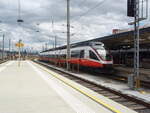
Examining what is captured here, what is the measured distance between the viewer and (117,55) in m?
41.5

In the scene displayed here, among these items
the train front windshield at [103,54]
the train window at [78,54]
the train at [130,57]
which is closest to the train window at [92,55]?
the train front windshield at [103,54]

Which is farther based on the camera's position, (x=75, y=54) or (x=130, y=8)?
(x=75, y=54)

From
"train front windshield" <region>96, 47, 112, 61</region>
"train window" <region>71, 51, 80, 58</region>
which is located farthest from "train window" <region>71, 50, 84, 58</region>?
"train front windshield" <region>96, 47, 112, 61</region>

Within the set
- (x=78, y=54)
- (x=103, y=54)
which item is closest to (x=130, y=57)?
(x=78, y=54)

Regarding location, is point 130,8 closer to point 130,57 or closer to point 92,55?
point 92,55

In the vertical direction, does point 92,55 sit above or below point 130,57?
above

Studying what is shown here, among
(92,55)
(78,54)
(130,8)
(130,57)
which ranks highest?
(130,8)

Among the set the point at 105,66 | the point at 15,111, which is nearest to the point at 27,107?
the point at 15,111

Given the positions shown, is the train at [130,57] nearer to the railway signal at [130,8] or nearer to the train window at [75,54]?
the train window at [75,54]

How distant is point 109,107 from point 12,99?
13.1ft

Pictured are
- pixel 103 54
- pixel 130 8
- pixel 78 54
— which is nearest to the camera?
pixel 130 8

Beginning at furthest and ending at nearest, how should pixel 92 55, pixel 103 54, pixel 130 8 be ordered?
pixel 92 55, pixel 103 54, pixel 130 8

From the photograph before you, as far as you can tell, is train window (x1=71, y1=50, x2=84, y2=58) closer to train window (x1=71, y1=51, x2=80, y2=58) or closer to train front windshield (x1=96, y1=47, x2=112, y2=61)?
train window (x1=71, y1=51, x2=80, y2=58)

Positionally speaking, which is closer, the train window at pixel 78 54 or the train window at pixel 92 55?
the train window at pixel 92 55
